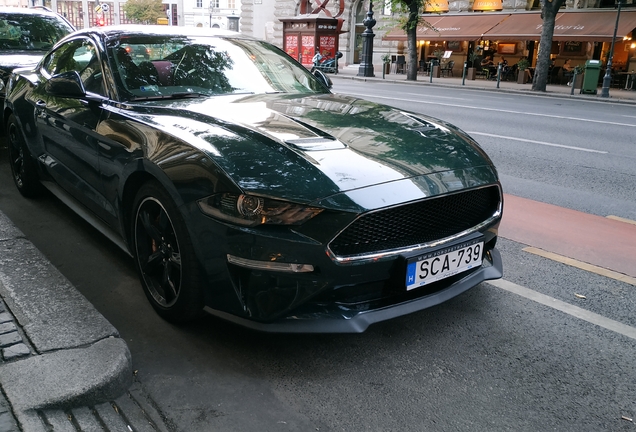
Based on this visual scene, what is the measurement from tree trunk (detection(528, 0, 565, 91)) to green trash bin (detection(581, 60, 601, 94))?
55.6 inches

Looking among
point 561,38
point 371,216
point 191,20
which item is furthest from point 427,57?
point 191,20

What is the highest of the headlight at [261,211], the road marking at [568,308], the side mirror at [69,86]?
the side mirror at [69,86]

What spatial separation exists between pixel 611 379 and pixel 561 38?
25.3m

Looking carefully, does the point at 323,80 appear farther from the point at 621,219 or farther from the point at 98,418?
the point at 98,418

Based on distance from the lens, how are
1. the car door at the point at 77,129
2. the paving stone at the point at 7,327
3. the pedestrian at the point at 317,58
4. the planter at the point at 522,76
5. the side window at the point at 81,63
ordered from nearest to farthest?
the paving stone at the point at 7,327, the car door at the point at 77,129, the side window at the point at 81,63, the planter at the point at 522,76, the pedestrian at the point at 317,58

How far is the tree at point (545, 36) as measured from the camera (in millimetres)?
21875

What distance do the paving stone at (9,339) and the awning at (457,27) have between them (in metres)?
28.1

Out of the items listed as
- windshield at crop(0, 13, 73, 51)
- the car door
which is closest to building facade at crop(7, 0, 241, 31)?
windshield at crop(0, 13, 73, 51)

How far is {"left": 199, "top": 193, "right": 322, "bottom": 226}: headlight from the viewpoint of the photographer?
103 inches

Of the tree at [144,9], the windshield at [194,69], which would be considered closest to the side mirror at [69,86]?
the windshield at [194,69]

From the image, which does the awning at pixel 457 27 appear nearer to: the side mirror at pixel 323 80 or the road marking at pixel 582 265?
the side mirror at pixel 323 80

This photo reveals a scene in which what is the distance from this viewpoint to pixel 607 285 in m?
3.96

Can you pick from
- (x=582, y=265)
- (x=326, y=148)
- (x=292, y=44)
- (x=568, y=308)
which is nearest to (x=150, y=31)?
(x=326, y=148)

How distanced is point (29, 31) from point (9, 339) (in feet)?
24.8
